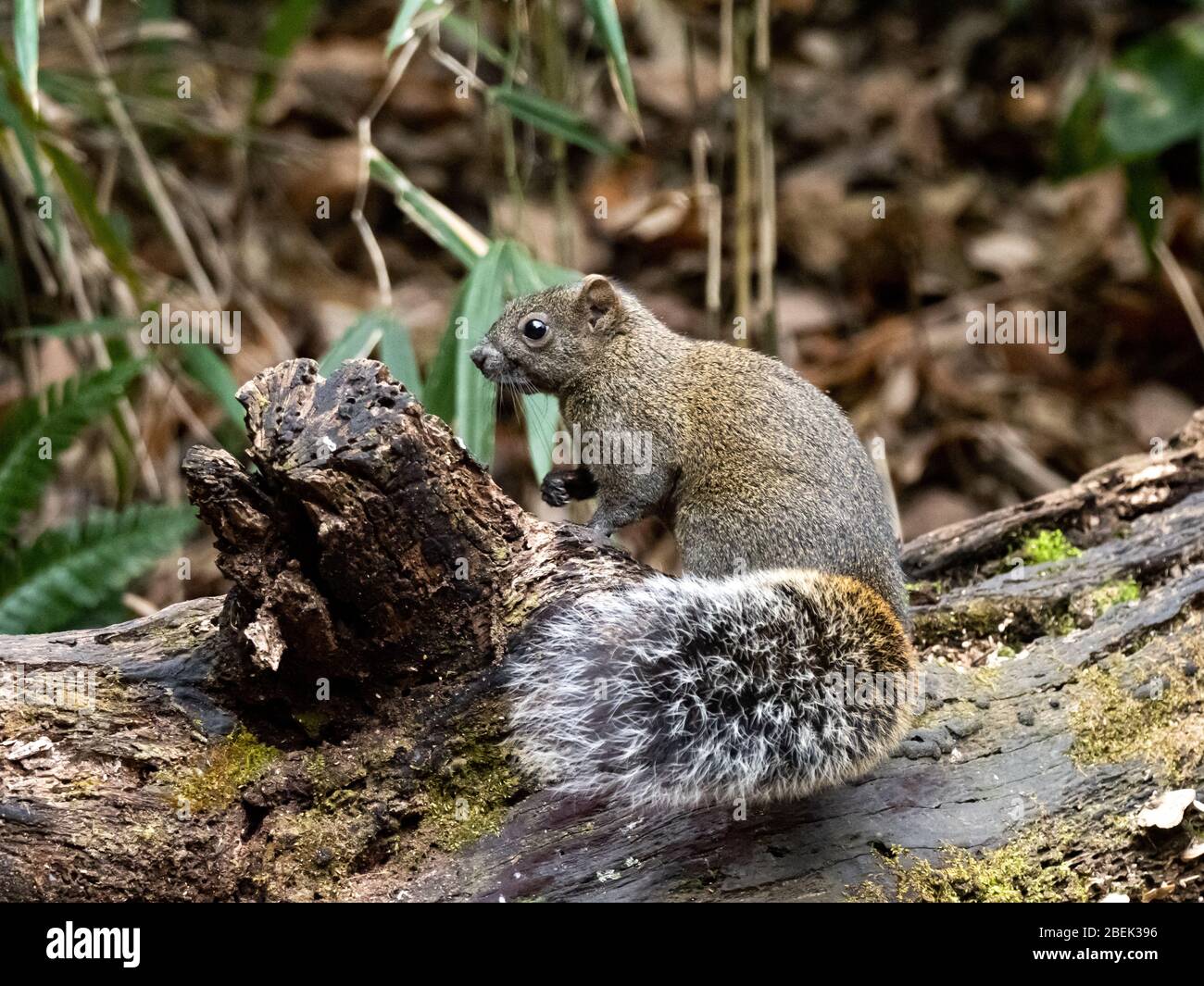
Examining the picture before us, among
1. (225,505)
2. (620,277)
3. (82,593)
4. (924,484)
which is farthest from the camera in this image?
(620,277)

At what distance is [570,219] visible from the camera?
7.05 meters

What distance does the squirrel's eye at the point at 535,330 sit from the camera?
4320 mm

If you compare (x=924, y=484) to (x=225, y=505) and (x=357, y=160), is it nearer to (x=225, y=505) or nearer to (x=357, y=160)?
(x=357, y=160)


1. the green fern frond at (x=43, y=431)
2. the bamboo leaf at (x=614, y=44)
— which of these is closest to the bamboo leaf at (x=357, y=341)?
the green fern frond at (x=43, y=431)

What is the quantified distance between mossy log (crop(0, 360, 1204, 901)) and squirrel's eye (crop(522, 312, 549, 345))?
116 centimetres

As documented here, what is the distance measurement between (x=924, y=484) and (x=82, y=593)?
156 inches

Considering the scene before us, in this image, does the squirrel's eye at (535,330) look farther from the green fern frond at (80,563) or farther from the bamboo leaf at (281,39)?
the bamboo leaf at (281,39)

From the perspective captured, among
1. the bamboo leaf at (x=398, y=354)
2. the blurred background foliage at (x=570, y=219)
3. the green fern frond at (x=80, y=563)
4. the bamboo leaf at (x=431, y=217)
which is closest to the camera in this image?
the green fern frond at (x=80, y=563)

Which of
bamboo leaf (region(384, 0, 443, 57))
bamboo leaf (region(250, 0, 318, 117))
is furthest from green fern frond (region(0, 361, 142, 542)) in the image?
bamboo leaf (region(250, 0, 318, 117))

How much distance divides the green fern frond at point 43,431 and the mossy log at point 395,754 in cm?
151

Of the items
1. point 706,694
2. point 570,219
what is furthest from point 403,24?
point 570,219

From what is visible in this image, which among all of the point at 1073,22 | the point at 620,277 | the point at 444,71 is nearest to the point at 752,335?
the point at 620,277

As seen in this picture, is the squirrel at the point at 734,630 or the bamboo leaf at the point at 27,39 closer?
the squirrel at the point at 734,630

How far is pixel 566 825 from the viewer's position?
9.83 feet
